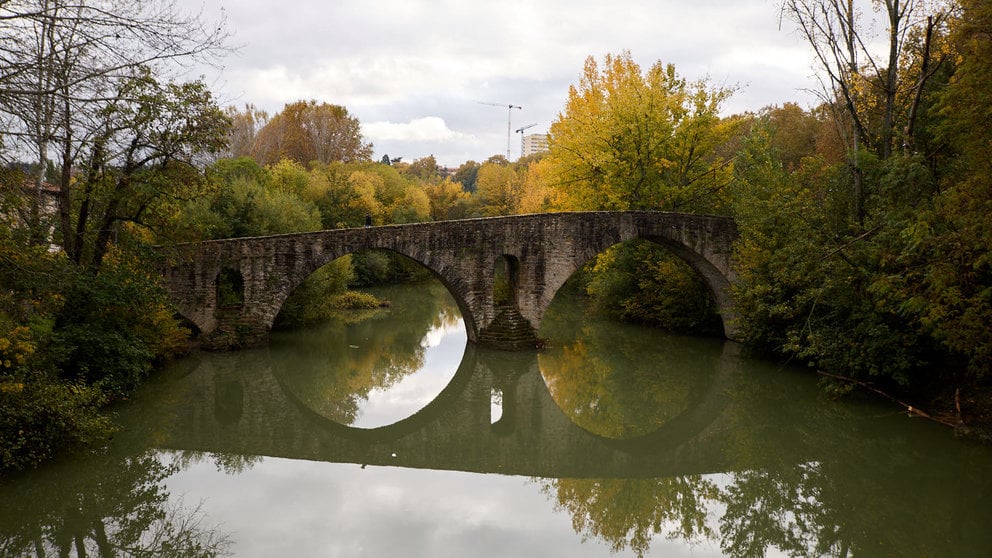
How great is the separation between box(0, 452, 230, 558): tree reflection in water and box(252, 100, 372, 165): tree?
36.5 metres

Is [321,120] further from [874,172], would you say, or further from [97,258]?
[874,172]

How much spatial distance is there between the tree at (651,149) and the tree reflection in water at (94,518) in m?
15.3

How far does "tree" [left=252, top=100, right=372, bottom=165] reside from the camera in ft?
144

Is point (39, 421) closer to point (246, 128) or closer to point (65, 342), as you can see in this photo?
point (65, 342)

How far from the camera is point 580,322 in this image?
901 inches

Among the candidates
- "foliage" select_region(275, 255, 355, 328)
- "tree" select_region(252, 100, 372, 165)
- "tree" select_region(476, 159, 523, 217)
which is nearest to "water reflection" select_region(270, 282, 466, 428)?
"foliage" select_region(275, 255, 355, 328)

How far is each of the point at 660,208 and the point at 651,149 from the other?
1798 mm

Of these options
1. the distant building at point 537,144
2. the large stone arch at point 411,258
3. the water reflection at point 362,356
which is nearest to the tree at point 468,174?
the distant building at point 537,144

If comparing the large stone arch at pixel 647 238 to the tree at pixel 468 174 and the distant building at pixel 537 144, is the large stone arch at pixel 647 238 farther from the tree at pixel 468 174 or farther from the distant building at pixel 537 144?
the tree at pixel 468 174

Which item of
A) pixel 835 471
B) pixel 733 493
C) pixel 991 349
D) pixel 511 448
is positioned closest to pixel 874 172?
pixel 991 349

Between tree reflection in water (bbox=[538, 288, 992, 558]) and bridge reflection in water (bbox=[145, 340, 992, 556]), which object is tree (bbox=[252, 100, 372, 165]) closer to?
bridge reflection in water (bbox=[145, 340, 992, 556])

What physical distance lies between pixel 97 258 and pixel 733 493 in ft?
35.8

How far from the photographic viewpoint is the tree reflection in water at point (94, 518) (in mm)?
7066

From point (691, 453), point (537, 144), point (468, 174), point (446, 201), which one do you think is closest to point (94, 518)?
point (691, 453)
